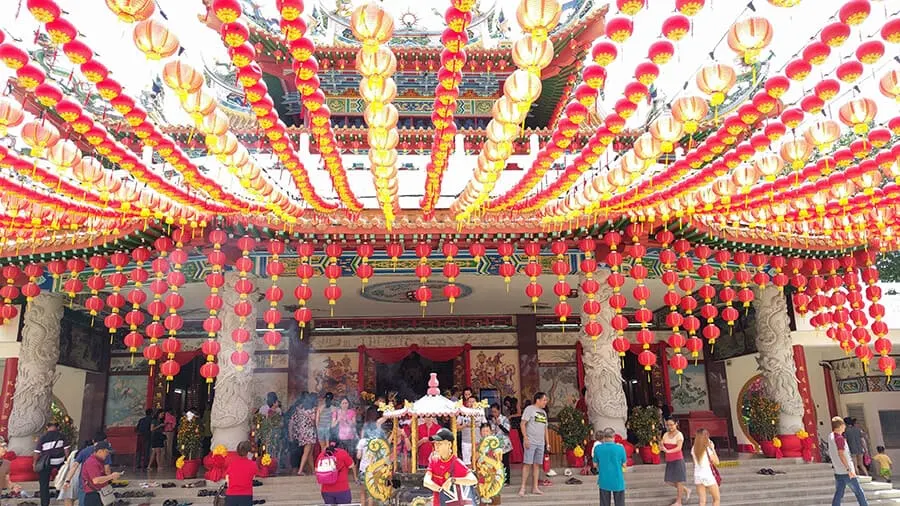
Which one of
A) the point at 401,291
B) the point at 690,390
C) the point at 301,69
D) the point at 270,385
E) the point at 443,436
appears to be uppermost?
the point at 301,69

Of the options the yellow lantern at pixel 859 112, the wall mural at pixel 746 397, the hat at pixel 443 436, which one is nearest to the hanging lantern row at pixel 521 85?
the hat at pixel 443 436

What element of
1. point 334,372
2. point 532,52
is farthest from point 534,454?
point 334,372

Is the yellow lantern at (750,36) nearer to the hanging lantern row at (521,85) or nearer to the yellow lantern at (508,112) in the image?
the hanging lantern row at (521,85)

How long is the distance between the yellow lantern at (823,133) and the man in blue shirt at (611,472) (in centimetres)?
375

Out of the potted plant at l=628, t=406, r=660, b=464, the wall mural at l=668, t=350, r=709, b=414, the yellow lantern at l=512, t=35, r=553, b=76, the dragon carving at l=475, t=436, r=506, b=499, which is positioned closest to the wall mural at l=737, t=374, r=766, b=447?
the wall mural at l=668, t=350, r=709, b=414

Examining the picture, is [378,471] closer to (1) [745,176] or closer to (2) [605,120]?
(2) [605,120]

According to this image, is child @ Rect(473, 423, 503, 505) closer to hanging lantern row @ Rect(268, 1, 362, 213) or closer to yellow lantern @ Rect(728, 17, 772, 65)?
hanging lantern row @ Rect(268, 1, 362, 213)

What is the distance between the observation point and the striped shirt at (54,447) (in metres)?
8.16

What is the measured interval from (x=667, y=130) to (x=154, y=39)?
4.15 m

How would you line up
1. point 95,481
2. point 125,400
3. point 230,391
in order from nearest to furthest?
point 95,481
point 230,391
point 125,400

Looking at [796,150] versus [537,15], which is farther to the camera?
[796,150]

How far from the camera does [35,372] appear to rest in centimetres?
1001

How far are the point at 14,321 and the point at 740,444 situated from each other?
14.8 metres

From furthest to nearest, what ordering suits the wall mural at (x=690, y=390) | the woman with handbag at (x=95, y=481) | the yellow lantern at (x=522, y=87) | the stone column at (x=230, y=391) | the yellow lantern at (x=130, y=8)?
the wall mural at (x=690, y=390) → the stone column at (x=230, y=391) → the woman with handbag at (x=95, y=481) → the yellow lantern at (x=522, y=87) → the yellow lantern at (x=130, y=8)
